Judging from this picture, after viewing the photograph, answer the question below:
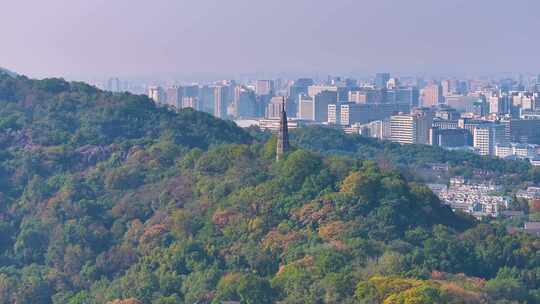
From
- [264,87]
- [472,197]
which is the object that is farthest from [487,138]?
[264,87]

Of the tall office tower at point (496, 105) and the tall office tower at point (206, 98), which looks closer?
the tall office tower at point (496, 105)

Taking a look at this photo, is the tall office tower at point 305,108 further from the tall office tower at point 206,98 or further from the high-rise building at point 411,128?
the high-rise building at point 411,128

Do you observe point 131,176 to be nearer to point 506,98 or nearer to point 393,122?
point 393,122

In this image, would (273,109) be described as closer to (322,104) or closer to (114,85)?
(322,104)

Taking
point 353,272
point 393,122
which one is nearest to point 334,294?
point 353,272

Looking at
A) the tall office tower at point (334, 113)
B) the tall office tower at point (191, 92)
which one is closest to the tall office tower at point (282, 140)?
the tall office tower at point (334, 113)
